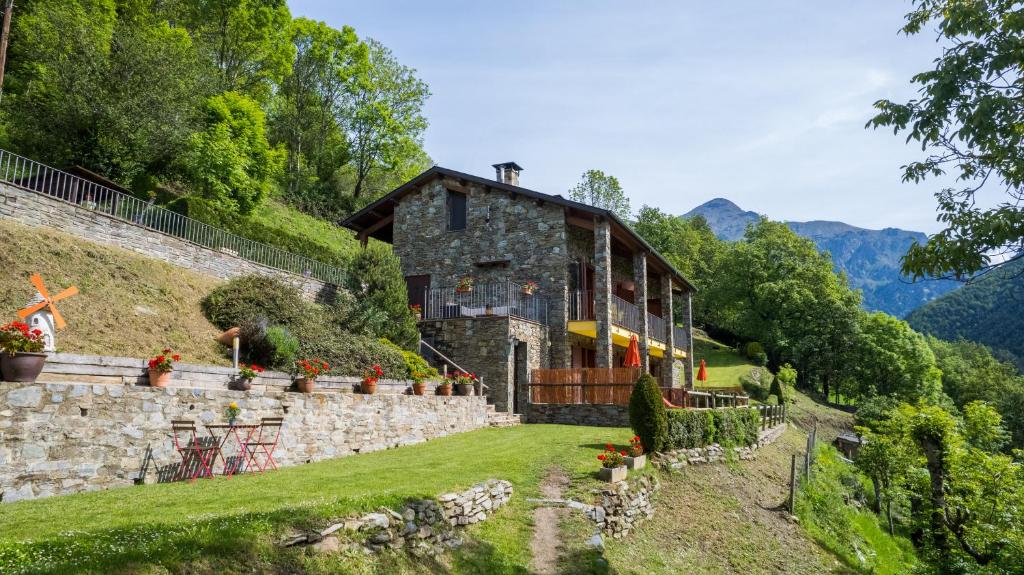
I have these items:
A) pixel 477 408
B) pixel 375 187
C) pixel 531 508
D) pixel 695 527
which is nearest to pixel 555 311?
pixel 477 408

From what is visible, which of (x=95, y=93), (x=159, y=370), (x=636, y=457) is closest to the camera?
(x=159, y=370)

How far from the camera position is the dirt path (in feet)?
24.1

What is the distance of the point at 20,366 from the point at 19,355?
133mm

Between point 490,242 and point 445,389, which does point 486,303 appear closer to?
point 490,242

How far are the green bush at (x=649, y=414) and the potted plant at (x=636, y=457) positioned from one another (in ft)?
1.15

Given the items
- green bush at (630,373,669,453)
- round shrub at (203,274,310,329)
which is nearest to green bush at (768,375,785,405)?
green bush at (630,373,669,453)

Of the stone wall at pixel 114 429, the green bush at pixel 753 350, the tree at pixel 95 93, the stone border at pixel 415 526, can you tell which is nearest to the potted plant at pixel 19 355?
the stone wall at pixel 114 429

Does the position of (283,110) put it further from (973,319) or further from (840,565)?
(973,319)

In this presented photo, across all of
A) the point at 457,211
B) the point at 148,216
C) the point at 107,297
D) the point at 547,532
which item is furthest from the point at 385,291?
the point at 547,532

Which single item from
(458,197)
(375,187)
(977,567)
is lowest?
(977,567)

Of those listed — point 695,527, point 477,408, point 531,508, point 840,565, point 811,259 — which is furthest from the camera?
point 811,259

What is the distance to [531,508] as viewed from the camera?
8.94m

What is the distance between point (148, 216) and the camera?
17.4m

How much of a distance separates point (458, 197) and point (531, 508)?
15911mm
